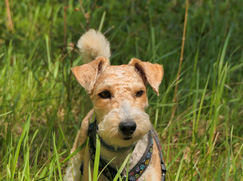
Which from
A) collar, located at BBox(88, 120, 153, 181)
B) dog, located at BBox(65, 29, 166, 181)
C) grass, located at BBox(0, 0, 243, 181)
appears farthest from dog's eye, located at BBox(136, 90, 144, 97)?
grass, located at BBox(0, 0, 243, 181)

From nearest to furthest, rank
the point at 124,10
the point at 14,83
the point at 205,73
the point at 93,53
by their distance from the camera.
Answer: the point at 93,53 → the point at 14,83 → the point at 205,73 → the point at 124,10

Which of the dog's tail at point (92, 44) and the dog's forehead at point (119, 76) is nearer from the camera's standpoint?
the dog's forehead at point (119, 76)

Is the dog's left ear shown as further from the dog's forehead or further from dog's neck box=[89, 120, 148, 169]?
dog's neck box=[89, 120, 148, 169]

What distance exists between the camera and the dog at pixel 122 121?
3.07m

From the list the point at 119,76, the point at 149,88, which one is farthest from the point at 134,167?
the point at 149,88

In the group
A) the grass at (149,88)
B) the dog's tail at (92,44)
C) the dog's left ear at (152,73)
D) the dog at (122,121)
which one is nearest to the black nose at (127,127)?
the dog at (122,121)

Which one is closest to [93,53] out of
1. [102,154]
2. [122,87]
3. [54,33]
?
[122,87]

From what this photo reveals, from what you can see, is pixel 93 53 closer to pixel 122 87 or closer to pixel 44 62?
pixel 122 87

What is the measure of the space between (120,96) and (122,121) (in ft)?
1.19

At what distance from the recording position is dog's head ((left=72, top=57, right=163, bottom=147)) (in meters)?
3.04

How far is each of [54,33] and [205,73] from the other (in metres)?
2.71

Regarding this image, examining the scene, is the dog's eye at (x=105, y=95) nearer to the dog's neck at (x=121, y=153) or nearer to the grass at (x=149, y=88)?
the dog's neck at (x=121, y=153)

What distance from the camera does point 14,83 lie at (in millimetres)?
5117

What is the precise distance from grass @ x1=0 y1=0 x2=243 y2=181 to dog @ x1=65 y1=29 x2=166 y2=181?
0.84ft
